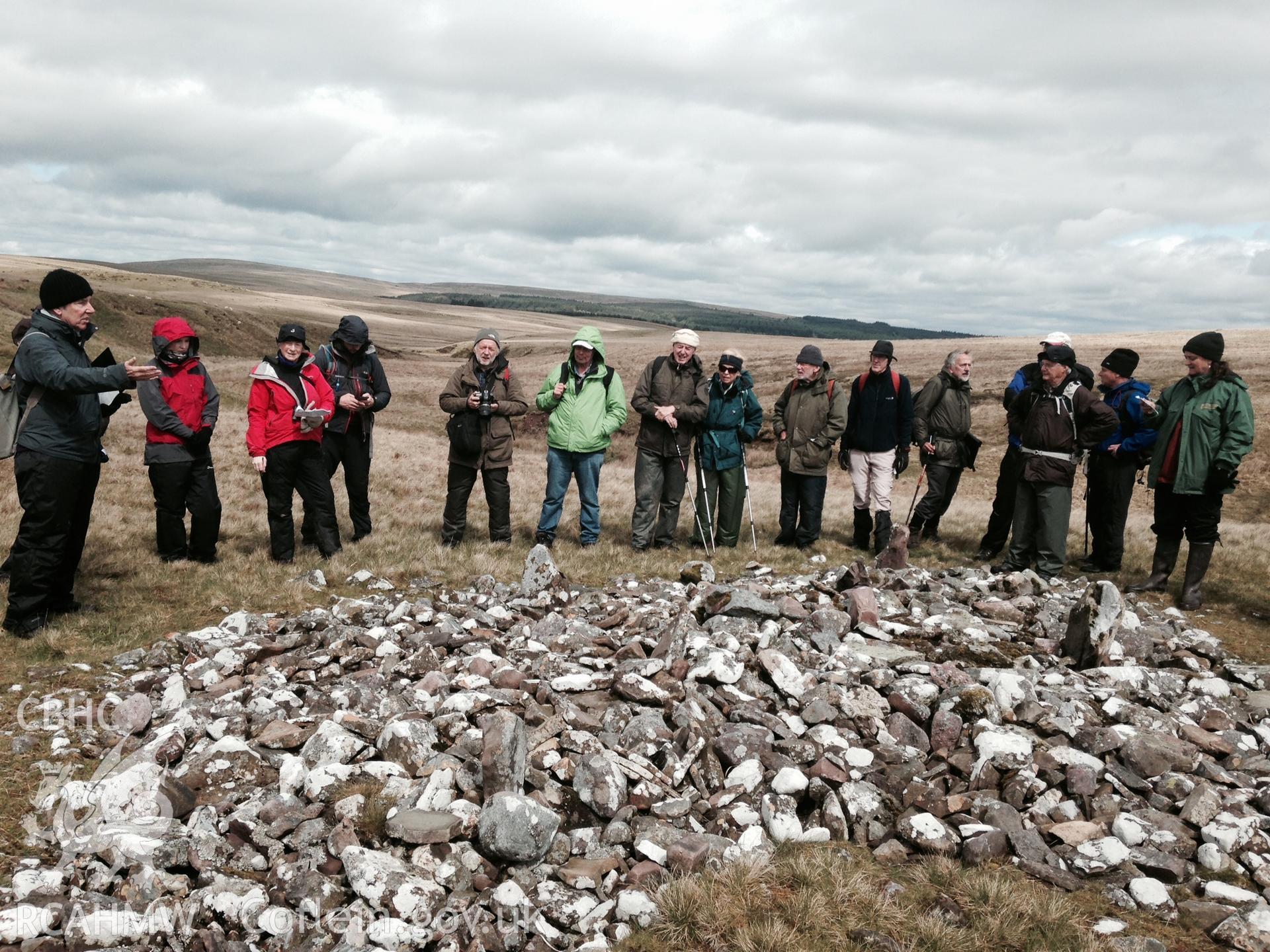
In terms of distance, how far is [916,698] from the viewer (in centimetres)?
692

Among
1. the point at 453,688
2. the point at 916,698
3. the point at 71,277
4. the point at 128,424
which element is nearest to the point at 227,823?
the point at 453,688

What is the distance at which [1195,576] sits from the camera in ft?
34.9

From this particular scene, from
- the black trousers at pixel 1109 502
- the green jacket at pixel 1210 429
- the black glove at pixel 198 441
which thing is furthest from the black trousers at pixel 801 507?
the black glove at pixel 198 441

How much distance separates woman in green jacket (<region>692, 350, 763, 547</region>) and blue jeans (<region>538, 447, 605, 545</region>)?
169 centimetres

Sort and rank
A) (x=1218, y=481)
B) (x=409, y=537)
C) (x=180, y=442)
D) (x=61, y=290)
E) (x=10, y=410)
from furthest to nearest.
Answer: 1. (x=409, y=537)
2. (x=180, y=442)
3. (x=1218, y=481)
4. (x=10, y=410)
5. (x=61, y=290)

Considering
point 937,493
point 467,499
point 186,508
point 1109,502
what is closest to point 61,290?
point 186,508

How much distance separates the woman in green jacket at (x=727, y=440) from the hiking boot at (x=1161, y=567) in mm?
5682

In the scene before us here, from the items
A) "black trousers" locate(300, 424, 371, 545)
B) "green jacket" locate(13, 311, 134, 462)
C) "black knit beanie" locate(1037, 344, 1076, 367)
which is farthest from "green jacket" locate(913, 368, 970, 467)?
"green jacket" locate(13, 311, 134, 462)

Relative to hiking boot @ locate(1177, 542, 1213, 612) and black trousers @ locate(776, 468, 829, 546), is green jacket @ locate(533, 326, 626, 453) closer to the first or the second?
black trousers @ locate(776, 468, 829, 546)

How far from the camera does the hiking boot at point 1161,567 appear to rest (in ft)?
36.3

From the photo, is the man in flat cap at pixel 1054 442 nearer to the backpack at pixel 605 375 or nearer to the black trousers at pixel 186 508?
the backpack at pixel 605 375

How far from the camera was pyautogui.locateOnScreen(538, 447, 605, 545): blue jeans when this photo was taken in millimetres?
12398

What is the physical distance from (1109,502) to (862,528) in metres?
3.66

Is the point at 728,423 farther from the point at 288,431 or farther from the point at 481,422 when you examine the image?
the point at 288,431
